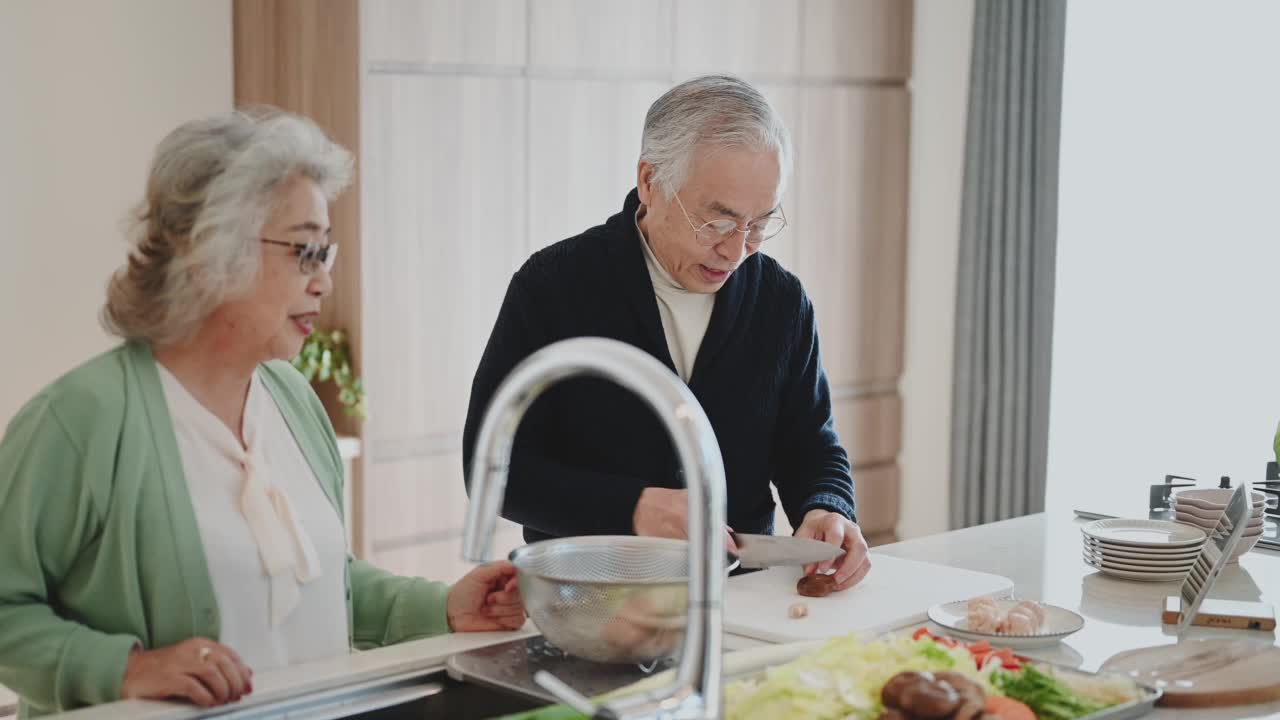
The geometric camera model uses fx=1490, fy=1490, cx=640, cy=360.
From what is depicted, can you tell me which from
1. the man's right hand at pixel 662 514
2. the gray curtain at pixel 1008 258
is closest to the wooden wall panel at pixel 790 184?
the gray curtain at pixel 1008 258

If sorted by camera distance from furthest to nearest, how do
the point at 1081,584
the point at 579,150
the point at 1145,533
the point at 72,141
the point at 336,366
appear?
the point at 579,150 < the point at 336,366 < the point at 72,141 < the point at 1145,533 < the point at 1081,584

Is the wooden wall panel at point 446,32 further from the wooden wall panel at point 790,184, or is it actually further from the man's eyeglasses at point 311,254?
the man's eyeglasses at point 311,254

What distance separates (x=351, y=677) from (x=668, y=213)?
36.8 inches

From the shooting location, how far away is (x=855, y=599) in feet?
7.13

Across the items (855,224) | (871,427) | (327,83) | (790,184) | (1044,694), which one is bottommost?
(871,427)

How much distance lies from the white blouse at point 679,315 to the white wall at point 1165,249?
2787mm

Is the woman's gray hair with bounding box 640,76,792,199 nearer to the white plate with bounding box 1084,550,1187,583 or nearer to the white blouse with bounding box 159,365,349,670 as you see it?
the white blouse with bounding box 159,365,349,670

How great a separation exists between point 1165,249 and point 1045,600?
2869 mm

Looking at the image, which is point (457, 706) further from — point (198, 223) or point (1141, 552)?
point (1141, 552)

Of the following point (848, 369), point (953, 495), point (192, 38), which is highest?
point (192, 38)

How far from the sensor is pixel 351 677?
180cm

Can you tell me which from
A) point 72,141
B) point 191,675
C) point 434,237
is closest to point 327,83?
point 434,237

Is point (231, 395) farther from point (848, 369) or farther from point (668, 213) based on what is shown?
point (848, 369)

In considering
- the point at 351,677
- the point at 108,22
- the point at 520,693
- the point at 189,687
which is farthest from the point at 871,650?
the point at 108,22
